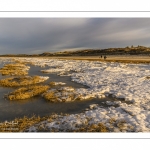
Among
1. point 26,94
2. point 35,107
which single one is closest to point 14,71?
point 26,94

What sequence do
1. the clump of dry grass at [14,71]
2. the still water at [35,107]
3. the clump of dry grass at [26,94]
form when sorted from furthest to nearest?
the clump of dry grass at [14,71] → the clump of dry grass at [26,94] → the still water at [35,107]

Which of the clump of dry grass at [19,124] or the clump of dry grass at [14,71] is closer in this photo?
the clump of dry grass at [19,124]

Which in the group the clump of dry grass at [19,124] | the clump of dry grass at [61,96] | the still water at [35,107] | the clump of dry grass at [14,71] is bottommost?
the clump of dry grass at [19,124]

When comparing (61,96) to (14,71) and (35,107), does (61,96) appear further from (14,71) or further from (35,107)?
(14,71)

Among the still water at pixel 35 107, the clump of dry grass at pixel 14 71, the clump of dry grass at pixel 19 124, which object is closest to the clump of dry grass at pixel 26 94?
the still water at pixel 35 107

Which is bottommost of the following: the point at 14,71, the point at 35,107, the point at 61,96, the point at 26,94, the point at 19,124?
the point at 19,124

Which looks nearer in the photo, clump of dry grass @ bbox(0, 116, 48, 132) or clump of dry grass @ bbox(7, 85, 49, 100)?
clump of dry grass @ bbox(0, 116, 48, 132)

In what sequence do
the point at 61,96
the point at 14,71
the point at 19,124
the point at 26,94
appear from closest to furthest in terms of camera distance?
the point at 19,124 → the point at 61,96 → the point at 26,94 → the point at 14,71

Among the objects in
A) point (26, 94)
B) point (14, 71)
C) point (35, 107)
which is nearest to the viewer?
point (35, 107)

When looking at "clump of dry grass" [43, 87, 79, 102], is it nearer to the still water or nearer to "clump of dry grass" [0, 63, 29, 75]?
the still water

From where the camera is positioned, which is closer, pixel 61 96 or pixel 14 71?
pixel 61 96

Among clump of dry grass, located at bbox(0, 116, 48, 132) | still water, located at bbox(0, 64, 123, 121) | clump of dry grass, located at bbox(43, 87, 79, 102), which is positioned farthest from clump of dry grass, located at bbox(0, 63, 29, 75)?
clump of dry grass, located at bbox(0, 116, 48, 132)

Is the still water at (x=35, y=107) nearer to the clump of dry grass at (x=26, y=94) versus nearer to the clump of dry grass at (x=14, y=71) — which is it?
the clump of dry grass at (x=26, y=94)
